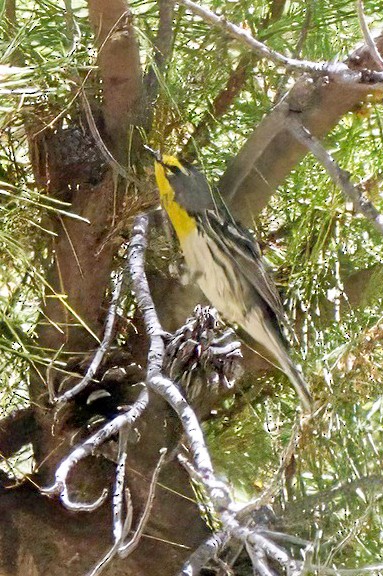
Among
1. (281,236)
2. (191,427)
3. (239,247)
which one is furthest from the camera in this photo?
(281,236)

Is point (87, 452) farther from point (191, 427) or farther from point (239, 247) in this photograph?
point (239, 247)

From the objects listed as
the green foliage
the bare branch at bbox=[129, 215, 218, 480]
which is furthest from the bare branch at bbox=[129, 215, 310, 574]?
the green foliage

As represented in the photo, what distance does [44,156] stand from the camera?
738 mm

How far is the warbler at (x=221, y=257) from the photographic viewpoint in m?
0.65

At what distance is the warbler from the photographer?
2.12 ft

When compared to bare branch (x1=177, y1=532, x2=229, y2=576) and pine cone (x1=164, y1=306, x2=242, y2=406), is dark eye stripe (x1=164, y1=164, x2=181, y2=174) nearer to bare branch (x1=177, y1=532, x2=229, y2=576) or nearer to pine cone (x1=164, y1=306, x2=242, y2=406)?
pine cone (x1=164, y1=306, x2=242, y2=406)

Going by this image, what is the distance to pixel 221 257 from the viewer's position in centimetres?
66

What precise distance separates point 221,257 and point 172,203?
2.1 inches

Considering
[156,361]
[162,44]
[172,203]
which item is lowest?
[156,361]

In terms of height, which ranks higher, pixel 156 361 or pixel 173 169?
pixel 173 169

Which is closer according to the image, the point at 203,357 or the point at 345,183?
the point at 345,183

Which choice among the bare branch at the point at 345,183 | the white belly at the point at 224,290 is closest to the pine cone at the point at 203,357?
the white belly at the point at 224,290

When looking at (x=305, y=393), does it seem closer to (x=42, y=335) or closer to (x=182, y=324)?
(x=182, y=324)

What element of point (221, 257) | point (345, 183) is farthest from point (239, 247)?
point (345, 183)
